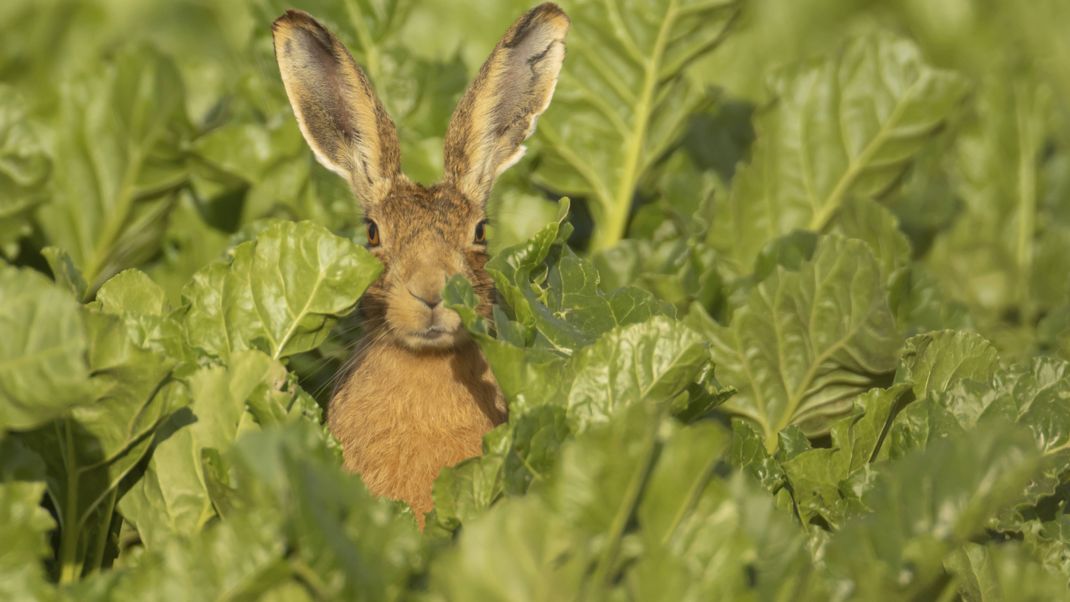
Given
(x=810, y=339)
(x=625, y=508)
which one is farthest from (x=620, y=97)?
(x=625, y=508)

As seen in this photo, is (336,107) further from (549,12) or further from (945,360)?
(945,360)

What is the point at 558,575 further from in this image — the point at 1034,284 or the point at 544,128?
the point at 1034,284

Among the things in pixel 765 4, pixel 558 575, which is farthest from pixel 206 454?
pixel 765 4

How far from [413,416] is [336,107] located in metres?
1.39

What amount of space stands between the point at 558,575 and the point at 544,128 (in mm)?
3517

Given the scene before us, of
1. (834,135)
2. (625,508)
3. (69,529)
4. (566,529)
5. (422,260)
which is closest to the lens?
(566,529)

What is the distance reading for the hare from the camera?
16.2 ft

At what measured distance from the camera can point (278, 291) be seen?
14.2 ft

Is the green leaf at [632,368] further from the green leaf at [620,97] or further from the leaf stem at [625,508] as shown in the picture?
the green leaf at [620,97]

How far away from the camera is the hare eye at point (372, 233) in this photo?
5.56 metres

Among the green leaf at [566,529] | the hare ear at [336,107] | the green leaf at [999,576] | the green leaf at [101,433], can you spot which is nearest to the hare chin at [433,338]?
the hare ear at [336,107]

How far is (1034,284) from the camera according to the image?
22.3ft

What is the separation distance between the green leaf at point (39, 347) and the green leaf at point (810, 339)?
2.27 m

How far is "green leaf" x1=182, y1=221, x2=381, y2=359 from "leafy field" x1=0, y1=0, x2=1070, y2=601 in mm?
11
